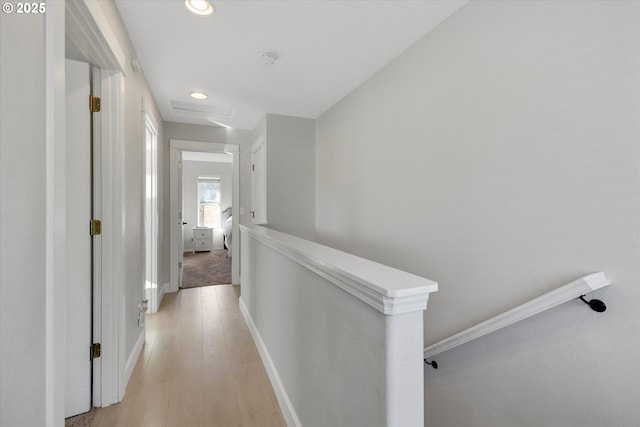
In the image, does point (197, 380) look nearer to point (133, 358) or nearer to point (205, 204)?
point (133, 358)

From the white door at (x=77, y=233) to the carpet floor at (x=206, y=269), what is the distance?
8.72 ft

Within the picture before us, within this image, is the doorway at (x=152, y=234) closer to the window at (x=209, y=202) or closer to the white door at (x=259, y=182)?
the white door at (x=259, y=182)

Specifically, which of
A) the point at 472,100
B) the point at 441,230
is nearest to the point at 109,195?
the point at 441,230

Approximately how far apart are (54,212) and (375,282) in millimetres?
1018

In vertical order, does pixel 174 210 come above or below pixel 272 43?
below

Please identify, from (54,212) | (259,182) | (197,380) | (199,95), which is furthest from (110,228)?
(259,182)

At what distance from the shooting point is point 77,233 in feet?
5.14

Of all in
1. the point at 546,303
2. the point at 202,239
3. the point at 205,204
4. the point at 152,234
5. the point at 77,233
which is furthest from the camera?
the point at 205,204

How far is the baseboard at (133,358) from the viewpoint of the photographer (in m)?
1.85

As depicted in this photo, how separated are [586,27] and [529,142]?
48cm

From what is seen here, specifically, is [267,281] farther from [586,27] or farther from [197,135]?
[197,135]

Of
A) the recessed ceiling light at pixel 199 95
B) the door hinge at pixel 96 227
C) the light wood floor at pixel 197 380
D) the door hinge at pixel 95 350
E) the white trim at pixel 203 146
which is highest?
the recessed ceiling light at pixel 199 95

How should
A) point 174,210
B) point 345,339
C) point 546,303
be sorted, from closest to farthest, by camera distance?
1. point 345,339
2. point 546,303
3. point 174,210

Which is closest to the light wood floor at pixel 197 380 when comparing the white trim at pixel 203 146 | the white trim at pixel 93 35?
the white trim at pixel 93 35
